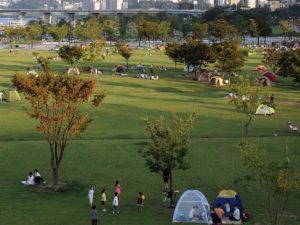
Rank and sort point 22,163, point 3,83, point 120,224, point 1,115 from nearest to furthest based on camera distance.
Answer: point 120,224
point 22,163
point 1,115
point 3,83

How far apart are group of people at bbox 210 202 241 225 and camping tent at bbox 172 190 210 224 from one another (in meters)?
0.38

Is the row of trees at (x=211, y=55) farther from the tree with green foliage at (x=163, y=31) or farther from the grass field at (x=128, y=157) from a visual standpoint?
the tree with green foliage at (x=163, y=31)

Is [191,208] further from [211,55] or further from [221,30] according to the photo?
[221,30]

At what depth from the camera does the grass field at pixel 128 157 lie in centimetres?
2255

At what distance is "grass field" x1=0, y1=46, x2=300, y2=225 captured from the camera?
22.5 meters

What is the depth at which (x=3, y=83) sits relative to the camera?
57875mm

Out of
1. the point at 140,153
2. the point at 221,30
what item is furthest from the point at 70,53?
the point at 221,30

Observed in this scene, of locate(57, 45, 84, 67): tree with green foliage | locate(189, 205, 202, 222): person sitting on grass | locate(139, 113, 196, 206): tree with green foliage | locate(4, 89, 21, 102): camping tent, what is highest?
locate(57, 45, 84, 67): tree with green foliage

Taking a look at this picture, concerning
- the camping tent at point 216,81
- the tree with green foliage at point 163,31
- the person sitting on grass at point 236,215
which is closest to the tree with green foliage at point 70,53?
the camping tent at point 216,81

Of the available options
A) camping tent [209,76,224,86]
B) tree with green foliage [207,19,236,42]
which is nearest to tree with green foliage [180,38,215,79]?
camping tent [209,76,224,86]

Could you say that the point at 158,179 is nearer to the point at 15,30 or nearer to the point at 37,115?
the point at 37,115

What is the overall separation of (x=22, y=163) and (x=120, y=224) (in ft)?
31.4

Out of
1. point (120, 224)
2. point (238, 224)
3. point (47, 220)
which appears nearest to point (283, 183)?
point (238, 224)

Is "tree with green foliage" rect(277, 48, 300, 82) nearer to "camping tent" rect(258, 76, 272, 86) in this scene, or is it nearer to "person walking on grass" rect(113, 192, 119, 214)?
"camping tent" rect(258, 76, 272, 86)
